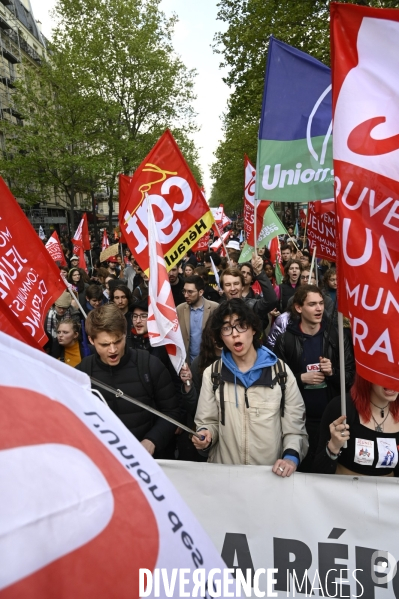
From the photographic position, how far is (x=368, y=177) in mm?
2268

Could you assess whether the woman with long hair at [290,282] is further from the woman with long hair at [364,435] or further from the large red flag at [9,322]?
the large red flag at [9,322]

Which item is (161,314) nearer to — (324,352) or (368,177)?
(324,352)

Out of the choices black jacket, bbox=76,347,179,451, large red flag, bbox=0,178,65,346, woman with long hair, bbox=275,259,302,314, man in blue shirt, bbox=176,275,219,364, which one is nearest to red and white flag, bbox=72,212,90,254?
woman with long hair, bbox=275,259,302,314

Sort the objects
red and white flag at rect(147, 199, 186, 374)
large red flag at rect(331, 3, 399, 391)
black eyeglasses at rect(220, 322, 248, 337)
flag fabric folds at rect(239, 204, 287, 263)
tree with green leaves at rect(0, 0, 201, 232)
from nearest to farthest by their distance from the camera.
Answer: large red flag at rect(331, 3, 399, 391), black eyeglasses at rect(220, 322, 248, 337), red and white flag at rect(147, 199, 186, 374), flag fabric folds at rect(239, 204, 287, 263), tree with green leaves at rect(0, 0, 201, 232)

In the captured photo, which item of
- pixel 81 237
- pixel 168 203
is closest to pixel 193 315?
pixel 168 203

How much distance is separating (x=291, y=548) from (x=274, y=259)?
7294mm

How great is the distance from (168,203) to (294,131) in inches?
53.3

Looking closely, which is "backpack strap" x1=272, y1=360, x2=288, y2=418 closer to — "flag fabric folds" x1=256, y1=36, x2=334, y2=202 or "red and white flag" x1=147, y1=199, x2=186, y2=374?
"red and white flag" x1=147, y1=199, x2=186, y2=374

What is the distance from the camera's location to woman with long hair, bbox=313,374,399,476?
2518mm

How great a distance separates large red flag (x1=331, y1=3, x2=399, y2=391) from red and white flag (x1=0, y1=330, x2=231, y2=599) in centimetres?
136

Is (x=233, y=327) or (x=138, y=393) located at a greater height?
(x=233, y=327)

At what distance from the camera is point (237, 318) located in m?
2.93

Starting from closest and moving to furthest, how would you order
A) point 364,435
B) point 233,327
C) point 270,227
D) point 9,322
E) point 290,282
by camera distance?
point 364,435 → point 9,322 → point 233,327 → point 290,282 → point 270,227

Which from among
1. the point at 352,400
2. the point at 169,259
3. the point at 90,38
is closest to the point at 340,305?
the point at 352,400
